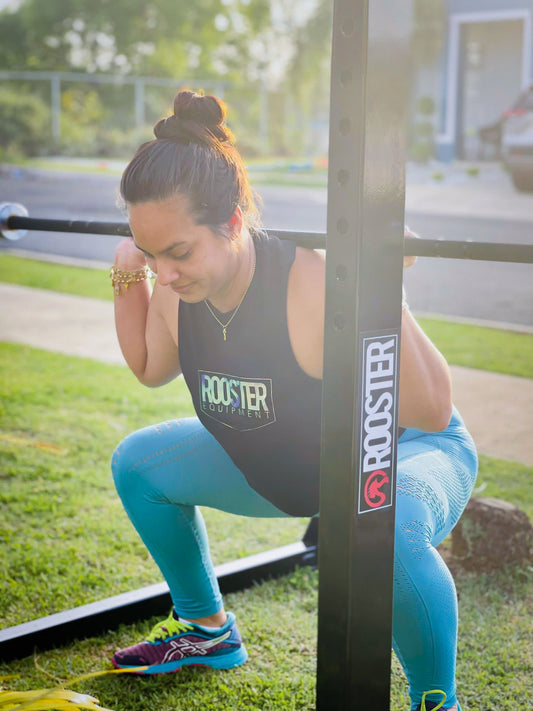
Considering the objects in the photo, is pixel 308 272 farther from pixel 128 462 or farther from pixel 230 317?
pixel 128 462

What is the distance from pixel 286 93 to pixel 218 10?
5534mm

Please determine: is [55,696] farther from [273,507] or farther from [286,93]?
[286,93]

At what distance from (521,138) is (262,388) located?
10.8 metres

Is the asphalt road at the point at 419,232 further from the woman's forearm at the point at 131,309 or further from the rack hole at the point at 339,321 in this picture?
the rack hole at the point at 339,321

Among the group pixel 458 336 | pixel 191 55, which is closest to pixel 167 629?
pixel 458 336

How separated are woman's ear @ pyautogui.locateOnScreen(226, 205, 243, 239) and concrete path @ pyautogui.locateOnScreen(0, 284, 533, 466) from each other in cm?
227

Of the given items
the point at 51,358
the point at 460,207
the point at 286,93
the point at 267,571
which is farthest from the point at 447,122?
the point at 267,571

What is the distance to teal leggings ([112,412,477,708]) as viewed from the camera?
1494 millimetres

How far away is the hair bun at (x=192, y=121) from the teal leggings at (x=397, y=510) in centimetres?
68

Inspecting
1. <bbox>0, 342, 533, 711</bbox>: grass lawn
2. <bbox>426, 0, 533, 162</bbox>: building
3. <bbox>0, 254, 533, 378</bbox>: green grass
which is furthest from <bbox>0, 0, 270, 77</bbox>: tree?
<bbox>0, 342, 533, 711</bbox>: grass lawn

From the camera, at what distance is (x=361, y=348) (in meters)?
1.05

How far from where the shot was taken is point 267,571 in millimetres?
2555

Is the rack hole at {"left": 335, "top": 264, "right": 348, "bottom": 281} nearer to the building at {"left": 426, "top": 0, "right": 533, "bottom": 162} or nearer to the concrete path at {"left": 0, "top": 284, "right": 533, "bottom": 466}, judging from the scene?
the concrete path at {"left": 0, "top": 284, "right": 533, "bottom": 466}

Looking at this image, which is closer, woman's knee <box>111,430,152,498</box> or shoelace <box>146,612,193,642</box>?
woman's knee <box>111,430,152,498</box>
